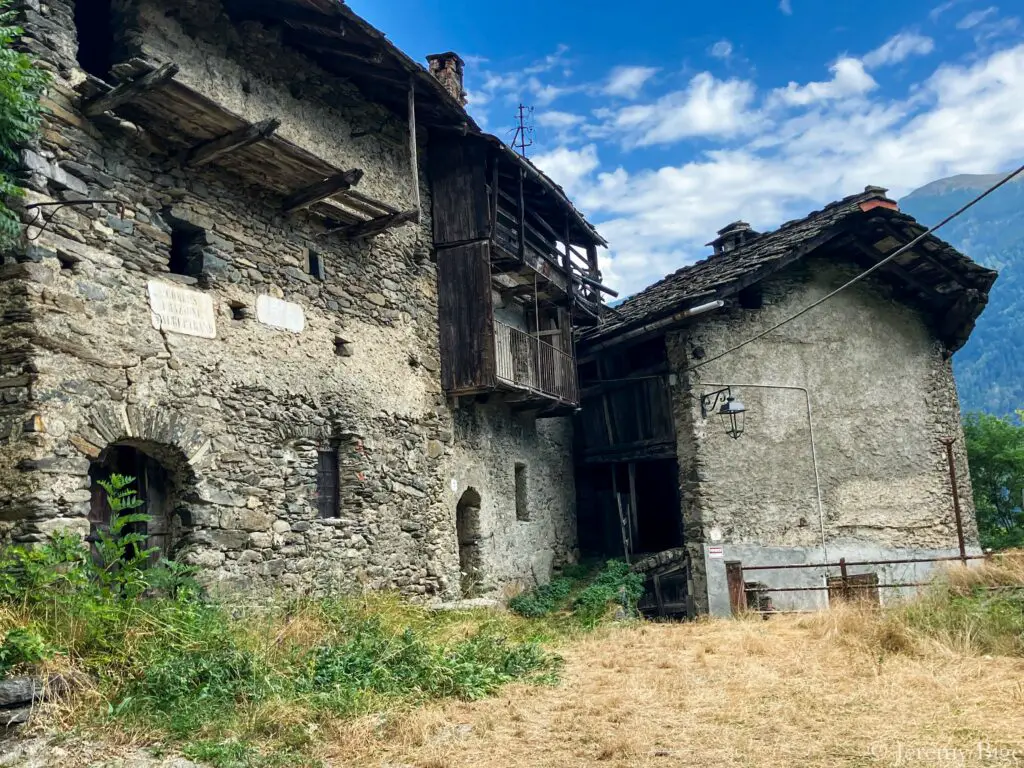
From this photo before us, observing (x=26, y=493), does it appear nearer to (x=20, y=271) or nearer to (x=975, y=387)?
(x=20, y=271)

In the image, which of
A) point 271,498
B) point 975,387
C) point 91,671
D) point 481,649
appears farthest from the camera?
point 975,387

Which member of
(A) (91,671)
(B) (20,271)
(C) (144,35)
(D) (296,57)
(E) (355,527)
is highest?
(D) (296,57)

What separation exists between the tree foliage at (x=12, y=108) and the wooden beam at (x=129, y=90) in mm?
419

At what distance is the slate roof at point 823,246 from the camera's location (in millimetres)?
14359

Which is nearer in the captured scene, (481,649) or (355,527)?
(481,649)

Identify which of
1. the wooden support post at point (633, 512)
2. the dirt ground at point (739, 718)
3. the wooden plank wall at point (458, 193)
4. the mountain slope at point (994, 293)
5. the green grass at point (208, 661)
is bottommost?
the dirt ground at point (739, 718)

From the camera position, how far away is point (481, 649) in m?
7.86

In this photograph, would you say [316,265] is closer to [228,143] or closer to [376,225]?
[376,225]

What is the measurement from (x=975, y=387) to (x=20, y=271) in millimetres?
96426

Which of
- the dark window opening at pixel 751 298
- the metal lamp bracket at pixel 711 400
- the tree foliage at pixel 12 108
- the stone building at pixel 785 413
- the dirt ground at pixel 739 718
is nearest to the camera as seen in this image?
the dirt ground at pixel 739 718

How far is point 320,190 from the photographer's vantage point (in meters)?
9.31

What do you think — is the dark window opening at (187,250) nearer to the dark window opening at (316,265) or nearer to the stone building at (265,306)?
the stone building at (265,306)

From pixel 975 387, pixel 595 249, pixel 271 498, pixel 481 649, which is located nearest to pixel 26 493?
pixel 271 498

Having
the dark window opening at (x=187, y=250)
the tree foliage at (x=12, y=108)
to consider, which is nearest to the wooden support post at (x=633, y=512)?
the dark window opening at (x=187, y=250)
